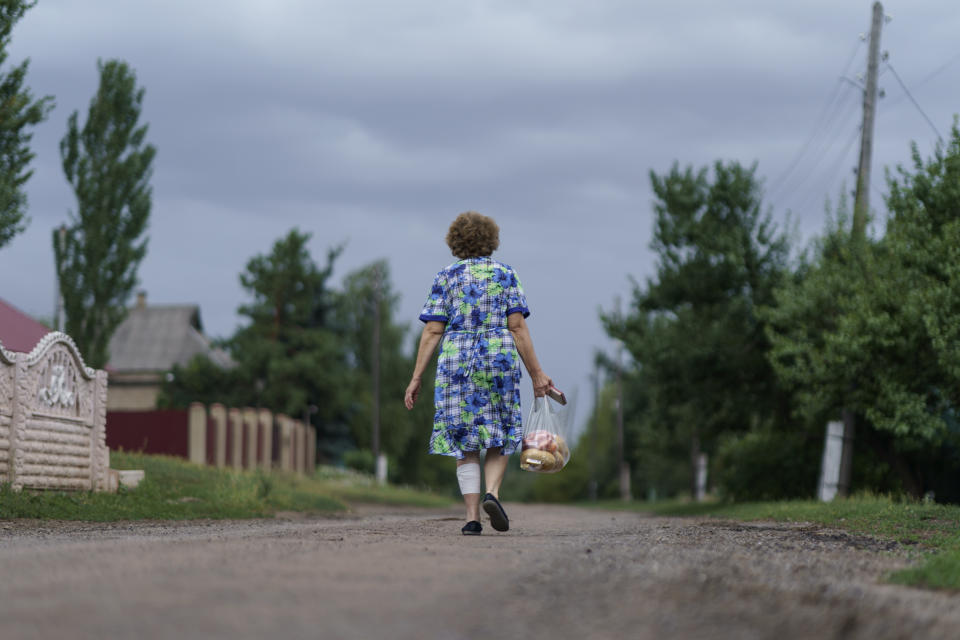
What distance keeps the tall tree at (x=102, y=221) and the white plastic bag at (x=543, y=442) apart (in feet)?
66.5

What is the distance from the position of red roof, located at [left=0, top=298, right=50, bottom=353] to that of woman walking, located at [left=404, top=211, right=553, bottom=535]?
1318 centimetres

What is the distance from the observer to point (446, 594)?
4418 mm

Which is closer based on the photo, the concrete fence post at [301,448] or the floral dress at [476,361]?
the floral dress at [476,361]

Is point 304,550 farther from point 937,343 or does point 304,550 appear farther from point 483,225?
point 937,343

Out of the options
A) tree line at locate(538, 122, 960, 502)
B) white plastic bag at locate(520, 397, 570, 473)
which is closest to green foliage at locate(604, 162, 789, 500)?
tree line at locate(538, 122, 960, 502)

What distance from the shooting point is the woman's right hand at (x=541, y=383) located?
872 cm

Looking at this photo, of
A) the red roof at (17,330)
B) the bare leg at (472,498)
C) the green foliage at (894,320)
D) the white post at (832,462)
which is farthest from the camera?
the white post at (832,462)

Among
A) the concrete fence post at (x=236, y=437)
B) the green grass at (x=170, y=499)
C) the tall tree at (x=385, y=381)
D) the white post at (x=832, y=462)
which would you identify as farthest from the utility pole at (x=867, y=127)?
the tall tree at (x=385, y=381)

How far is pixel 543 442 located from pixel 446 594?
15.0 ft

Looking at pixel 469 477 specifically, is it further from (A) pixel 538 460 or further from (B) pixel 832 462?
(B) pixel 832 462

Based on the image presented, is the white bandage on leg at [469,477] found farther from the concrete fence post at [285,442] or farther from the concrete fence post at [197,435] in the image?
the concrete fence post at [285,442]

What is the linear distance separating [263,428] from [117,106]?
14633 millimetres

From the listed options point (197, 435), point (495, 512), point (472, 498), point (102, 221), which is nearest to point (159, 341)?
point (197, 435)

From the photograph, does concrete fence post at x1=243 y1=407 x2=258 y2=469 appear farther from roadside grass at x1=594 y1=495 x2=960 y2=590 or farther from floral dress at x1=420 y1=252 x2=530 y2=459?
floral dress at x1=420 y1=252 x2=530 y2=459
